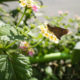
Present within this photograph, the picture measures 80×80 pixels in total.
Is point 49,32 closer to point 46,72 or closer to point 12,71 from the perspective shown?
point 12,71

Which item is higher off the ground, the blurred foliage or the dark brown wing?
the dark brown wing

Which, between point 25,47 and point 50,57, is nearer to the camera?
point 25,47

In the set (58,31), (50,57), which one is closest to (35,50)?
(50,57)

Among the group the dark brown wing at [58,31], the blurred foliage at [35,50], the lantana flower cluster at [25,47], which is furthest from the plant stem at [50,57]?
the dark brown wing at [58,31]

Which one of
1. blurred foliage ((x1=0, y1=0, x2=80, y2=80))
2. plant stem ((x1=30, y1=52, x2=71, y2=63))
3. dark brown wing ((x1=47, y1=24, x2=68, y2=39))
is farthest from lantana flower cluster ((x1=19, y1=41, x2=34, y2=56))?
dark brown wing ((x1=47, y1=24, x2=68, y2=39))

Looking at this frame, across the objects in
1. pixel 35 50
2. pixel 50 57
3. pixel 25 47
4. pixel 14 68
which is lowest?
pixel 50 57

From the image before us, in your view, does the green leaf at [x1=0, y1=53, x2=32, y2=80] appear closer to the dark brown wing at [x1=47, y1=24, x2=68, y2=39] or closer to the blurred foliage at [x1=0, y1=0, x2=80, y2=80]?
the blurred foliage at [x1=0, y1=0, x2=80, y2=80]

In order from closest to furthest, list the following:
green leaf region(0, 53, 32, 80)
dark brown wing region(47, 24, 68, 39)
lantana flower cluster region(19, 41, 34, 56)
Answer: green leaf region(0, 53, 32, 80)
dark brown wing region(47, 24, 68, 39)
lantana flower cluster region(19, 41, 34, 56)

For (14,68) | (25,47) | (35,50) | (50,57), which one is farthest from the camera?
(50,57)

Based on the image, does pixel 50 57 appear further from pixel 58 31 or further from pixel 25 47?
pixel 58 31
